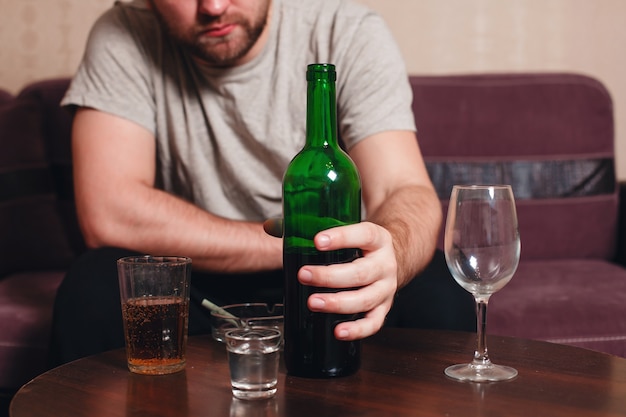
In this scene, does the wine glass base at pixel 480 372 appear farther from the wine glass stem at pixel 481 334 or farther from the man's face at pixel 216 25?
the man's face at pixel 216 25

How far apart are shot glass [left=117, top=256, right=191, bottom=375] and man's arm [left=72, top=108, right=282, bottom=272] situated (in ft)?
1.97

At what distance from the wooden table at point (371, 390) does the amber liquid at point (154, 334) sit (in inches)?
0.7

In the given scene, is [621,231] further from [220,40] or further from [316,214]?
[316,214]

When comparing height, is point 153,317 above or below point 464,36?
below

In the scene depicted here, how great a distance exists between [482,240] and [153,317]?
1.26ft

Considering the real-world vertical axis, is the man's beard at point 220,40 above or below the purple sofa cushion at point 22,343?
above

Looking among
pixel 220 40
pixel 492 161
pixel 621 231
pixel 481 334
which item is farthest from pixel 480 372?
pixel 621 231

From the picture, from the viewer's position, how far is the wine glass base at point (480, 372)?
899 millimetres

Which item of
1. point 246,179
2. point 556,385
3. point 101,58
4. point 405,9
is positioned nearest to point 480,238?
point 556,385

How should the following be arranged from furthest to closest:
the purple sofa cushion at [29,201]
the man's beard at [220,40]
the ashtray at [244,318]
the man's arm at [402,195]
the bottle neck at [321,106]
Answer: the purple sofa cushion at [29,201]
the man's beard at [220,40]
the man's arm at [402,195]
the ashtray at [244,318]
the bottle neck at [321,106]

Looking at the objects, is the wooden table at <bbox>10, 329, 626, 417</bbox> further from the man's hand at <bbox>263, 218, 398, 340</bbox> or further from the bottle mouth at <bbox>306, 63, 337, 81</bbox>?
the bottle mouth at <bbox>306, 63, 337, 81</bbox>

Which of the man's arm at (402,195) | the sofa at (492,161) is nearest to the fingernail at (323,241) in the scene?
the man's arm at (402,195)

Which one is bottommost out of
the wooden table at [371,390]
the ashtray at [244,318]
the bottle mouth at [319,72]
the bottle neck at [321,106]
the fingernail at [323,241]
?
the wooden table at [371,390]

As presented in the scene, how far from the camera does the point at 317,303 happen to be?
2.84 ft
